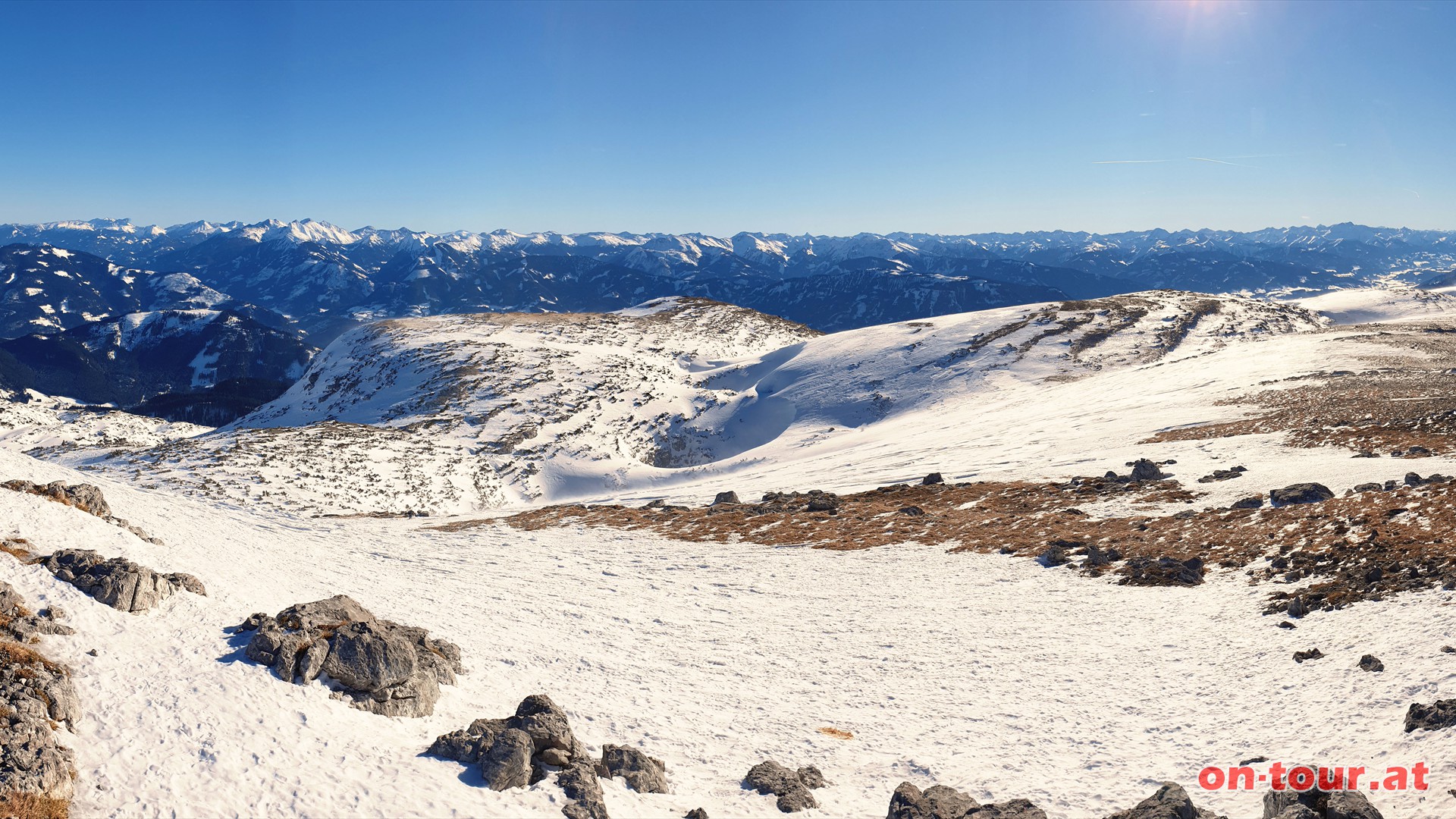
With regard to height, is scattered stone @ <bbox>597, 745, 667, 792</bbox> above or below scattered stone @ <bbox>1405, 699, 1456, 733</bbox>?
below

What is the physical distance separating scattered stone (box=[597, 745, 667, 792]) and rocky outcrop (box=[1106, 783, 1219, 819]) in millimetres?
Result: 7634

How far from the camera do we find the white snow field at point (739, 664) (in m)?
10.0

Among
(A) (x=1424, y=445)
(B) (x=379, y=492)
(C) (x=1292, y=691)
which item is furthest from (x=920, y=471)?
(B) (x=379, y=492)

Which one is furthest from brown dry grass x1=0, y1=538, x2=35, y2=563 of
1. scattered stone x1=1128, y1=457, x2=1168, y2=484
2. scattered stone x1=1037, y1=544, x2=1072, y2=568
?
scattered stone x1=1128, y1=457, x2=1168, y2=484

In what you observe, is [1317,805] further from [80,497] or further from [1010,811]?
[80,497]

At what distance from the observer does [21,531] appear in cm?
1415

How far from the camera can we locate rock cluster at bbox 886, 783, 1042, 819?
1059cm

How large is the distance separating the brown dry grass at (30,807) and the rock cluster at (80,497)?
11055mm

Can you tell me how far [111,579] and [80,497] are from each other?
7.06 m

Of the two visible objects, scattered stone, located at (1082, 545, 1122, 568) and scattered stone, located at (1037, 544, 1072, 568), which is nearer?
scattered stone, located at (1082, 545, 1122, 568)

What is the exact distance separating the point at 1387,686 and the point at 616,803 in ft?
47.4

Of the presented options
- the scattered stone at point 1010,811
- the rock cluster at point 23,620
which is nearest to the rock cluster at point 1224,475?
the scattered stone at point 1010,811

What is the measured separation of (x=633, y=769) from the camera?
37.8ft

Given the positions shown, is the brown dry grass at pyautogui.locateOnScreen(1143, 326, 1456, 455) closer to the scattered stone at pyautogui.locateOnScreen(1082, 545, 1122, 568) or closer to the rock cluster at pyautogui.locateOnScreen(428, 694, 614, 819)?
the scattered stone at pyautogui.locateOnScreen(1082, 545, 1122, 568)
